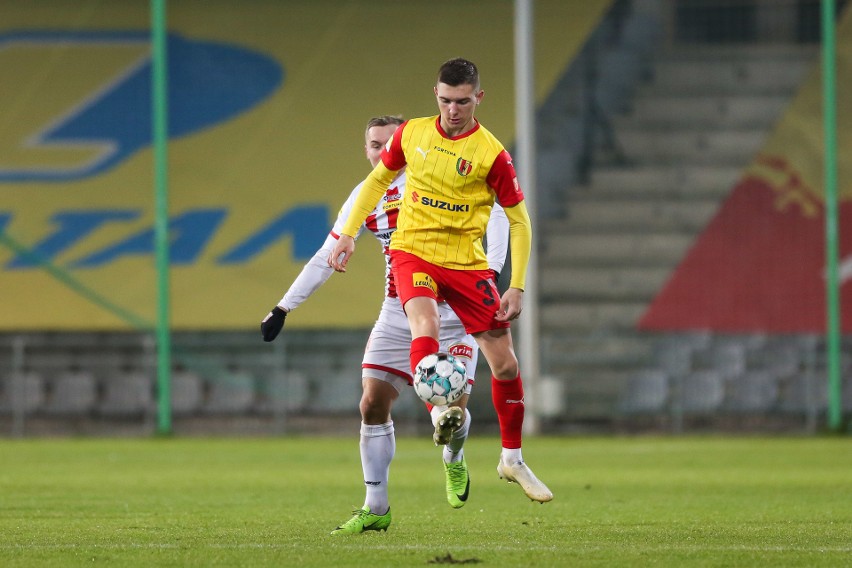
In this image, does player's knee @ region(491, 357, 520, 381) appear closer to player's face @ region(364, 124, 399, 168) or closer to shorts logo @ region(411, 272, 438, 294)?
shorts logo @ region(411, 272, 438, 294)

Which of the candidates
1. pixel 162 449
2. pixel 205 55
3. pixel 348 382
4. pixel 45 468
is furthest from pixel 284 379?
pixel 45 468

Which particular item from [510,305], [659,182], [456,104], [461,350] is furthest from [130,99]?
[510,305]

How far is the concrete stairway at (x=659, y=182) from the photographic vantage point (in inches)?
740

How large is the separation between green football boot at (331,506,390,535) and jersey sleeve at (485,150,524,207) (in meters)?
1.48

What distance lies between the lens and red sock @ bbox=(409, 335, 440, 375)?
6.24 m

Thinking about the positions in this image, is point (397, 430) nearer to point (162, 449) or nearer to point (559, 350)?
point (559, 350)

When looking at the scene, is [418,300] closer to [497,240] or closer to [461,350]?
[461,350]

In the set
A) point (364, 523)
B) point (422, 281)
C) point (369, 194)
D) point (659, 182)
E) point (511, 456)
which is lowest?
point (364, 523)

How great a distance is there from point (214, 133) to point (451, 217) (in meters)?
13.0

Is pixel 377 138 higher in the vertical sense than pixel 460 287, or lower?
higher

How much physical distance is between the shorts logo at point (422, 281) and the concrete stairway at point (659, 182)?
11.5 meters

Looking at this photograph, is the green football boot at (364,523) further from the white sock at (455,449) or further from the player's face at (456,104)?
the player's face at (456,104)

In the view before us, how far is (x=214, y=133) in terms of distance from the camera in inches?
755

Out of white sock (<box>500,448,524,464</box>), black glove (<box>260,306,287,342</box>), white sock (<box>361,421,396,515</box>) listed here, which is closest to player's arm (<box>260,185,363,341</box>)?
black glove (<box>260,306,287,342</box>)
